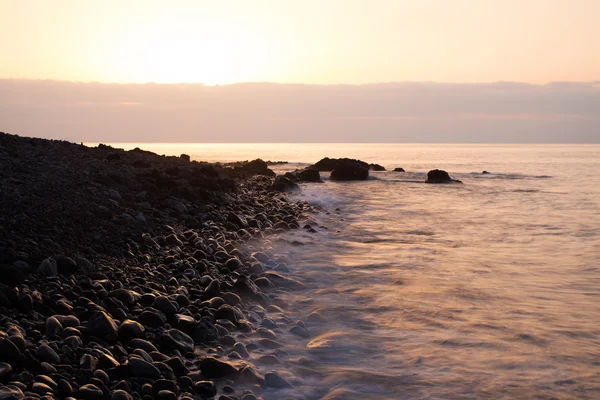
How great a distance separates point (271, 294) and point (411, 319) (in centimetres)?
185

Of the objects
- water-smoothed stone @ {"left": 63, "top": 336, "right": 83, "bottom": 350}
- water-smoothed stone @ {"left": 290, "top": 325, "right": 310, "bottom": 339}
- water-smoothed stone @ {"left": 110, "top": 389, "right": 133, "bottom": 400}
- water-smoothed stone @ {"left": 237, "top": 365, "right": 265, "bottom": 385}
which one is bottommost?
water-smoothed stone @ {"left": 290, "top": 325, "right": 310, "bottom": 339}

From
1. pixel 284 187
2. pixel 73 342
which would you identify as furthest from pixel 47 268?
pixel 284 187

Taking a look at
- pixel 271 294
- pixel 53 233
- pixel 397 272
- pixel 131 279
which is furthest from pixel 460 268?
pixel 53 233

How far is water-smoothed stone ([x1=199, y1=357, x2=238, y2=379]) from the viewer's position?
163 inches

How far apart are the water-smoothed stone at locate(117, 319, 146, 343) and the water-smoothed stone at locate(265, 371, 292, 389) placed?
1.11 meters

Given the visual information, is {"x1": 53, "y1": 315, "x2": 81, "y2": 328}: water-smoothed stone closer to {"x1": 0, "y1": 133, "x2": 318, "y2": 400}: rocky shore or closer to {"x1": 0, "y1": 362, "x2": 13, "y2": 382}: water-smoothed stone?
{"x1": 0, "y1": 133, "x2": 318, "y2": 400}: rocky shore

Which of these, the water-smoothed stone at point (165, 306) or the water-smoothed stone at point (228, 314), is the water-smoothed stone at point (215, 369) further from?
the water-smoothed stone at point (228, 314)

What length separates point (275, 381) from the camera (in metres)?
4.24

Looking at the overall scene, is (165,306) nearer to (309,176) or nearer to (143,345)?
(143,345)

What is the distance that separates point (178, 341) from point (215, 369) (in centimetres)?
51

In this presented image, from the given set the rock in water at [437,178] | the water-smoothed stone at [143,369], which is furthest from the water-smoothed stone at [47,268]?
the rock in water at [437,178]

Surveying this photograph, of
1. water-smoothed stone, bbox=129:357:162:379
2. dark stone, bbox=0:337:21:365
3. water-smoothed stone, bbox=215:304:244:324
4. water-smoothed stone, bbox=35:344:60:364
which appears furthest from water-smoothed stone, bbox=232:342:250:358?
dark stone, bbox=0:337:21:365

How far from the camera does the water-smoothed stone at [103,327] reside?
4137 millimetres

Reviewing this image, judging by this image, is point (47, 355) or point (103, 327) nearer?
point (47, 355)
